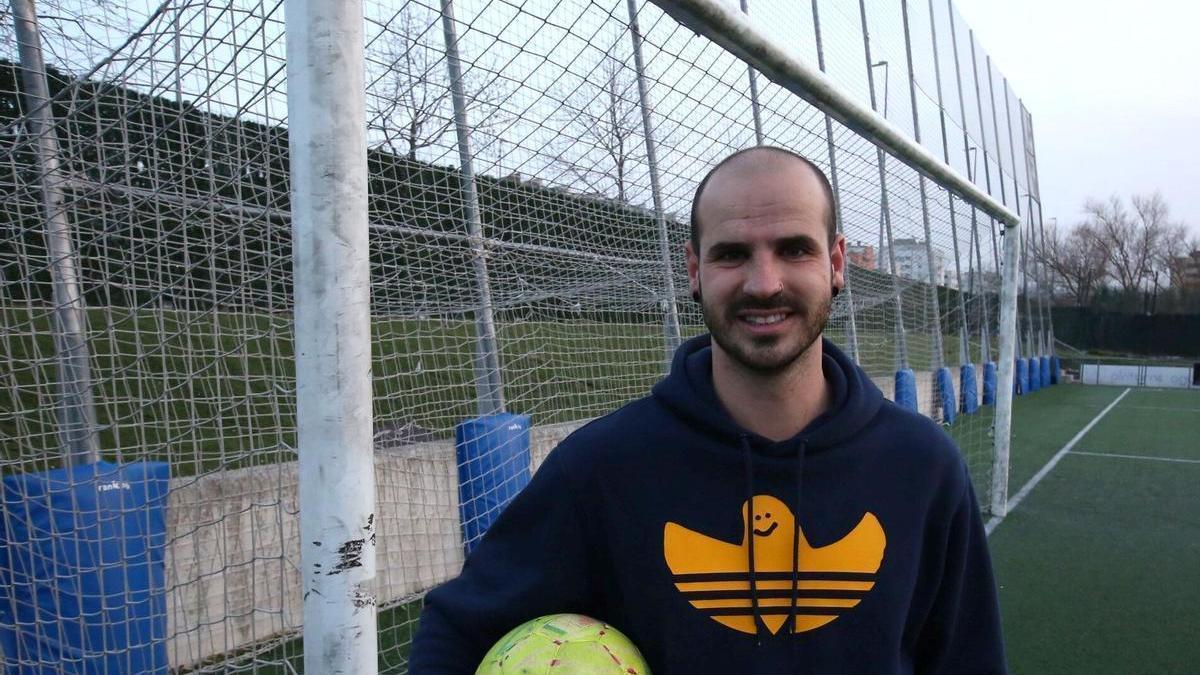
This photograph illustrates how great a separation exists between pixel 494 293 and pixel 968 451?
8155 millimetres

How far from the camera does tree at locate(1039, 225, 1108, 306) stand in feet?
148

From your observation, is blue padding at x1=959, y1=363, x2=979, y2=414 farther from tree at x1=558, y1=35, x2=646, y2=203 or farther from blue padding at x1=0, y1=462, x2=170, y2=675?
blue padding at x1=0, y1=462, x2=170, y2=675

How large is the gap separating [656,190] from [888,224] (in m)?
3.15

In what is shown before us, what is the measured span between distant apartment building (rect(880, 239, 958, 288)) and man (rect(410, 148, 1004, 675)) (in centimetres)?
634

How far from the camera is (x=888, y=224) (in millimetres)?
6332

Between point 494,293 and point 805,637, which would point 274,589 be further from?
point 805,637

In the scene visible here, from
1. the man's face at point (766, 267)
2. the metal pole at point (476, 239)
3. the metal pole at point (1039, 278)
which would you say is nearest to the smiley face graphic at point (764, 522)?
the man's face at point (766, 267)

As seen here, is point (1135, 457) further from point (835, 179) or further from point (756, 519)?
point (756, 519)

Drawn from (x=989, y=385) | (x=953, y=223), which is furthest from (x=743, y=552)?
(x=989, y=385)

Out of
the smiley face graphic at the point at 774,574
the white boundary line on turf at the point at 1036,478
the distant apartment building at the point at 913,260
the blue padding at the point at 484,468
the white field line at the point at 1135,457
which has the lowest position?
the white field line at the point at 1135,457

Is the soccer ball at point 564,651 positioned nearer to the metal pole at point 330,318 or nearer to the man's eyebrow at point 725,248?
the metal pole at point 330,318

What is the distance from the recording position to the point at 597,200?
394 centimetres

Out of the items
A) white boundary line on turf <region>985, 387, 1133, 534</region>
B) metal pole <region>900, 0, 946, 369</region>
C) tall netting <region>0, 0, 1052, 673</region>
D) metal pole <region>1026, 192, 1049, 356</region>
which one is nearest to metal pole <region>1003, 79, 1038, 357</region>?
metal pole <region>1026, 192, 1049, 356</region>

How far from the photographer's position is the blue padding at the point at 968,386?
13.9 m
